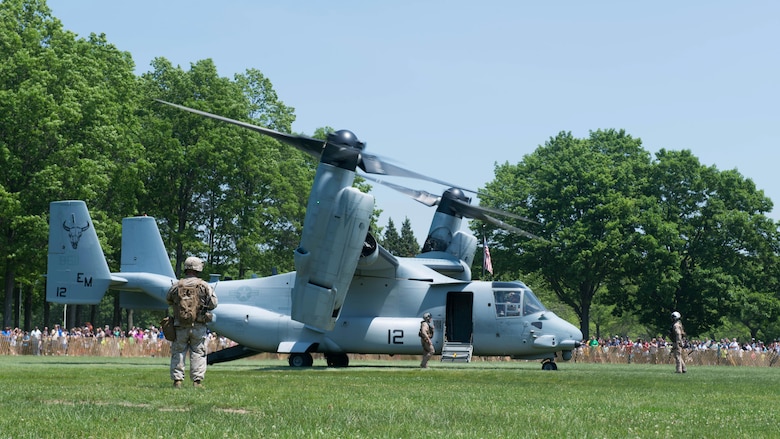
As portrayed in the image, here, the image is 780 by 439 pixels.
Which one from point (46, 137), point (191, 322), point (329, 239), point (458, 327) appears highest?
point (46, 137)

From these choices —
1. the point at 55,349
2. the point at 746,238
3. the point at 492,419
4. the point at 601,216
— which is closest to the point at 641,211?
the point at 601,216

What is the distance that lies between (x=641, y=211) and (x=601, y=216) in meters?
2.81

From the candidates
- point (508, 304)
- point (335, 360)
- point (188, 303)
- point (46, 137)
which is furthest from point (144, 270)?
point (188, 303)

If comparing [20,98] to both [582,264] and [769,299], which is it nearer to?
[582,264]

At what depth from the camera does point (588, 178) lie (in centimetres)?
6875

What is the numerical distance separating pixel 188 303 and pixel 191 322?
297 mm

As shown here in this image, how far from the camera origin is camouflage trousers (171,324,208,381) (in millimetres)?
15305

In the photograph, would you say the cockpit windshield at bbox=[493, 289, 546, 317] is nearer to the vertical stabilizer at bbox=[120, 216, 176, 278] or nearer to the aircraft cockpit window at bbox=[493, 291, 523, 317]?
the aircraft cockpit window at bbox=[493, 291, 523, 317]

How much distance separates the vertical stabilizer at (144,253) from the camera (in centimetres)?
3384

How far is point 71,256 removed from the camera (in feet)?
108

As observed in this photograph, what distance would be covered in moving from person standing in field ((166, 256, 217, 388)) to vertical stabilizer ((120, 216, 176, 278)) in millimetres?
18715

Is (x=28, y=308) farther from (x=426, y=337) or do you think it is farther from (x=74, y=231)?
(x=426, y=337)

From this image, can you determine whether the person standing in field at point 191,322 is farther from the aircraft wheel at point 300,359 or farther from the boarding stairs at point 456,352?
the boarding stairs at point 456,352

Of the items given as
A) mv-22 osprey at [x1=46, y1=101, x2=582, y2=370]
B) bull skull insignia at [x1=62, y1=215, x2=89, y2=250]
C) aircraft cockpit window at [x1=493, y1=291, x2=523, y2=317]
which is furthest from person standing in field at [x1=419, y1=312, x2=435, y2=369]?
bull skull insignia at [x1=62, y1=215, x2=89, y2=250]
